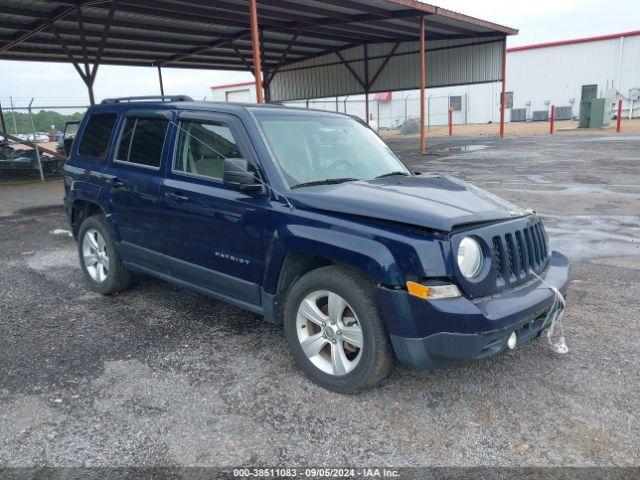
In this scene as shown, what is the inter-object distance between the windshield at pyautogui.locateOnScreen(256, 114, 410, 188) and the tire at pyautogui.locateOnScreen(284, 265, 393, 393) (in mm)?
A: 783

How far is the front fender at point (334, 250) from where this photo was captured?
2.90m

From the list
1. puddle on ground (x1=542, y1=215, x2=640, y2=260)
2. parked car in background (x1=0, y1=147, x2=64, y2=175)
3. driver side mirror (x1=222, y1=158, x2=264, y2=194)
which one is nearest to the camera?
driver side mirror (x1=222, y1=158, x2=264, y2=194)

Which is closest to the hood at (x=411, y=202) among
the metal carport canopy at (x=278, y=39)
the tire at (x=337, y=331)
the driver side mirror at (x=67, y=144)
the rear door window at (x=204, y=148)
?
the tire at (x=337, y=331)

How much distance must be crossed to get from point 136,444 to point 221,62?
2600 cm

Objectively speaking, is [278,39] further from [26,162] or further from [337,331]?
[337,331]

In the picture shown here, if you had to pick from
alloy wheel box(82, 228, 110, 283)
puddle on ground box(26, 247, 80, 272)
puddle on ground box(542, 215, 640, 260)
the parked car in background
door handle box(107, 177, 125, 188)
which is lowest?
puddle on ground box(542, 215, 640, 260)

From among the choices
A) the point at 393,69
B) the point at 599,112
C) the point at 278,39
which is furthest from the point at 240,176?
the point at 599,112

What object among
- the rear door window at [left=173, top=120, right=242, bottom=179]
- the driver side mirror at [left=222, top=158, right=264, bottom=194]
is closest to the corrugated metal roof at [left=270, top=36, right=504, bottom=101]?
the rear door window at [left=173, top=120, right=242, bottom=179]

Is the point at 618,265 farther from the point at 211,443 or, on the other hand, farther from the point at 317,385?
the point at 211,443

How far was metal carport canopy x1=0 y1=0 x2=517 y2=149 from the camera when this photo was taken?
14.6m

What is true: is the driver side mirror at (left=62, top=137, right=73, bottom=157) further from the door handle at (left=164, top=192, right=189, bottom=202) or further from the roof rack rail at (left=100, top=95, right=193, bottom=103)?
the door handle at (left=164, top=192, right=189, bottom=202)

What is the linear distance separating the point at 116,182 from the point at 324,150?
198cm

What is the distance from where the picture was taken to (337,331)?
323cm

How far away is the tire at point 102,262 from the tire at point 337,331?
233 cm
